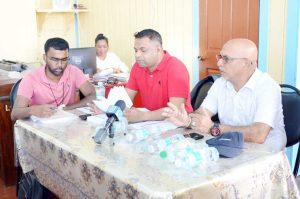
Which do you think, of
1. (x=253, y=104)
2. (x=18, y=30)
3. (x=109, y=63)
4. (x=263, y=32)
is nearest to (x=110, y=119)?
(x=253, y=104)

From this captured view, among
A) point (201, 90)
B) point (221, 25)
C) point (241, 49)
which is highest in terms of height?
point (221, 25)

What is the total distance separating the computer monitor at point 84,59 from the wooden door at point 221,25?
3.82 ft

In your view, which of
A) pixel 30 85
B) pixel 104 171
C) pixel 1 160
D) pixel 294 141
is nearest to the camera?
pixel 104 171

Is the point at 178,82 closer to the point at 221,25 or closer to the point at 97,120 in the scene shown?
the point at 97,120

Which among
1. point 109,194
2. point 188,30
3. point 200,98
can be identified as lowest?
point 109,194

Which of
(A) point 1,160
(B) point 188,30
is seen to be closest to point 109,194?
(A) point 1,160

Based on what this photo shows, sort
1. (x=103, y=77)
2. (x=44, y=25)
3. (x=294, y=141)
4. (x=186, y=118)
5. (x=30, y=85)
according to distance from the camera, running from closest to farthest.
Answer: (x=186, y=118) → (x=294, y=141) → (x=30, y=85) → (x=103, y=77) → (x=44, y=25)

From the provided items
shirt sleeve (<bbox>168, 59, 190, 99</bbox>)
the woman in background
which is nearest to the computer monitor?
the woman in background

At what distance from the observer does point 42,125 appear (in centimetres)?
232

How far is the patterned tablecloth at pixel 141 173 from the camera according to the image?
4.73ft

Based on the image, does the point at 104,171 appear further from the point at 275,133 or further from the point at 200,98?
the point at 200,98

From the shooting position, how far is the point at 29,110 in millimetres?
2453

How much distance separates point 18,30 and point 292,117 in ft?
14.7

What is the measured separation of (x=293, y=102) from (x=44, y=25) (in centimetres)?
469
